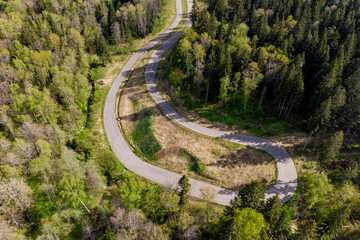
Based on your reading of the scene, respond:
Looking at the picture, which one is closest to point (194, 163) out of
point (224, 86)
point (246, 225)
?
point (224, 86)

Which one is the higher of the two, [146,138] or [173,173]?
[146,138]

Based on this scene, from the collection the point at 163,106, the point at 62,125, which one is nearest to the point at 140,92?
→ the point at 163,106

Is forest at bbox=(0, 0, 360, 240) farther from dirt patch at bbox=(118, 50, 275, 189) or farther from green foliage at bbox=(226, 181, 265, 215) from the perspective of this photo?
dirt patch at bbox=(118, 50, 275, 189)

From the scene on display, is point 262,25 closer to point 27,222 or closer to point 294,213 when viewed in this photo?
point 294,213

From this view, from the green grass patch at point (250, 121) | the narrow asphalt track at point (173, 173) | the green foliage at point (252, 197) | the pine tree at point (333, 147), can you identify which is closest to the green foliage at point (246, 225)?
the green foliage at point (252, 197)

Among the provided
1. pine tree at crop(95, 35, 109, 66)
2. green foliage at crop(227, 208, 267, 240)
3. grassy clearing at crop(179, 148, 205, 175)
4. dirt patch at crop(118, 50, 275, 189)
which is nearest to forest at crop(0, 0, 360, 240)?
green foliage at crop(227, 208, 267, 240)

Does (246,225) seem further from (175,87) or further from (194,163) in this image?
(175,87)
